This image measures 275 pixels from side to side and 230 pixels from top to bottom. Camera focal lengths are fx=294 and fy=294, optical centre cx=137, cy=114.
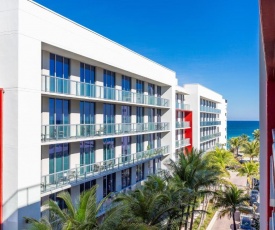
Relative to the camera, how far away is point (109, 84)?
24.6 metres

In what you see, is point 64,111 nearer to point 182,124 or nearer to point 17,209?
point 17,209

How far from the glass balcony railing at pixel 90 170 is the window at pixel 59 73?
5.18 m

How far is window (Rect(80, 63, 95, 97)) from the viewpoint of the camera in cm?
A: 1997

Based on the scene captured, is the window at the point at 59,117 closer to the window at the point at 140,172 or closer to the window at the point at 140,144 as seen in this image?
the window at the point at 140,144

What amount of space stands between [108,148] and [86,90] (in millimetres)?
6422

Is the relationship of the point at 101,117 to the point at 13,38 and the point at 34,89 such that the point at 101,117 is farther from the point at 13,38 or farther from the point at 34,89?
the point at 13,38

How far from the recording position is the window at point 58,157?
18406 mm

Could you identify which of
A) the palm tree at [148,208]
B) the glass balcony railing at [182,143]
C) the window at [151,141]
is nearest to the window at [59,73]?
the palm tree at [148,208]

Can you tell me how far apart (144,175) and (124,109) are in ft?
27.3

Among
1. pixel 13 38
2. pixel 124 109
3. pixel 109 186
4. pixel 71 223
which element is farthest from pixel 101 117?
pixel 71 223

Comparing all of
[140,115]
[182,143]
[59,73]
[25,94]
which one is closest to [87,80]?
[59,73]

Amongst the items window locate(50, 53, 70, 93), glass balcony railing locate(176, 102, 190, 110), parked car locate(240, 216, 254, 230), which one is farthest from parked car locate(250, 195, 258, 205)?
window locate(50, 53, 70, 93)

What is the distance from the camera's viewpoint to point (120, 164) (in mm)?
25031

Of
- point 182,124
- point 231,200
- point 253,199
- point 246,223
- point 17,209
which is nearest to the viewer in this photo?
point 17,209
